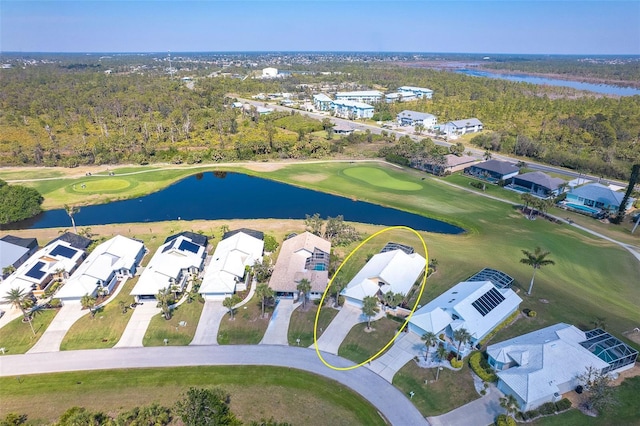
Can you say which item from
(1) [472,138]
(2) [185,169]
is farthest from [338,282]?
(1) [472,138]

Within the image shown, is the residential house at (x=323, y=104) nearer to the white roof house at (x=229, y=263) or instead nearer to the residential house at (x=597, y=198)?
the residential house at (x=597, y=198)

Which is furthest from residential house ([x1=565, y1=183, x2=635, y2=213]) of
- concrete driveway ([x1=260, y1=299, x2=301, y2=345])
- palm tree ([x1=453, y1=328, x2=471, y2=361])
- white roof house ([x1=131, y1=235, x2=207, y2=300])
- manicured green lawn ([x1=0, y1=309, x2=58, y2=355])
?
manicured green lawn ([x1=0, y1=309, x2=58, y2=355])

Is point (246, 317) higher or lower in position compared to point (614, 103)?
lower

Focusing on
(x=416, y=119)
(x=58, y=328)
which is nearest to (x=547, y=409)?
(x=58, y=328)

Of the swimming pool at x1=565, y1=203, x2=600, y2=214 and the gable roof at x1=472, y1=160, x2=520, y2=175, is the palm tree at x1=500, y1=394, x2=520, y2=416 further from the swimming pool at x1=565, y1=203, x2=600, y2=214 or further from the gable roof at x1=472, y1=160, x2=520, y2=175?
the gable roof at x1=472, y1=160, x2=520, y2=175

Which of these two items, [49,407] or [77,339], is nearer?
[49,407]

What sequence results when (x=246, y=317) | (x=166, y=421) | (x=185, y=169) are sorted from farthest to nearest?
(x=185, y=169), (x=246, y=317), (x=166, y=421)

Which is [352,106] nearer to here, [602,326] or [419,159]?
[419,159]
